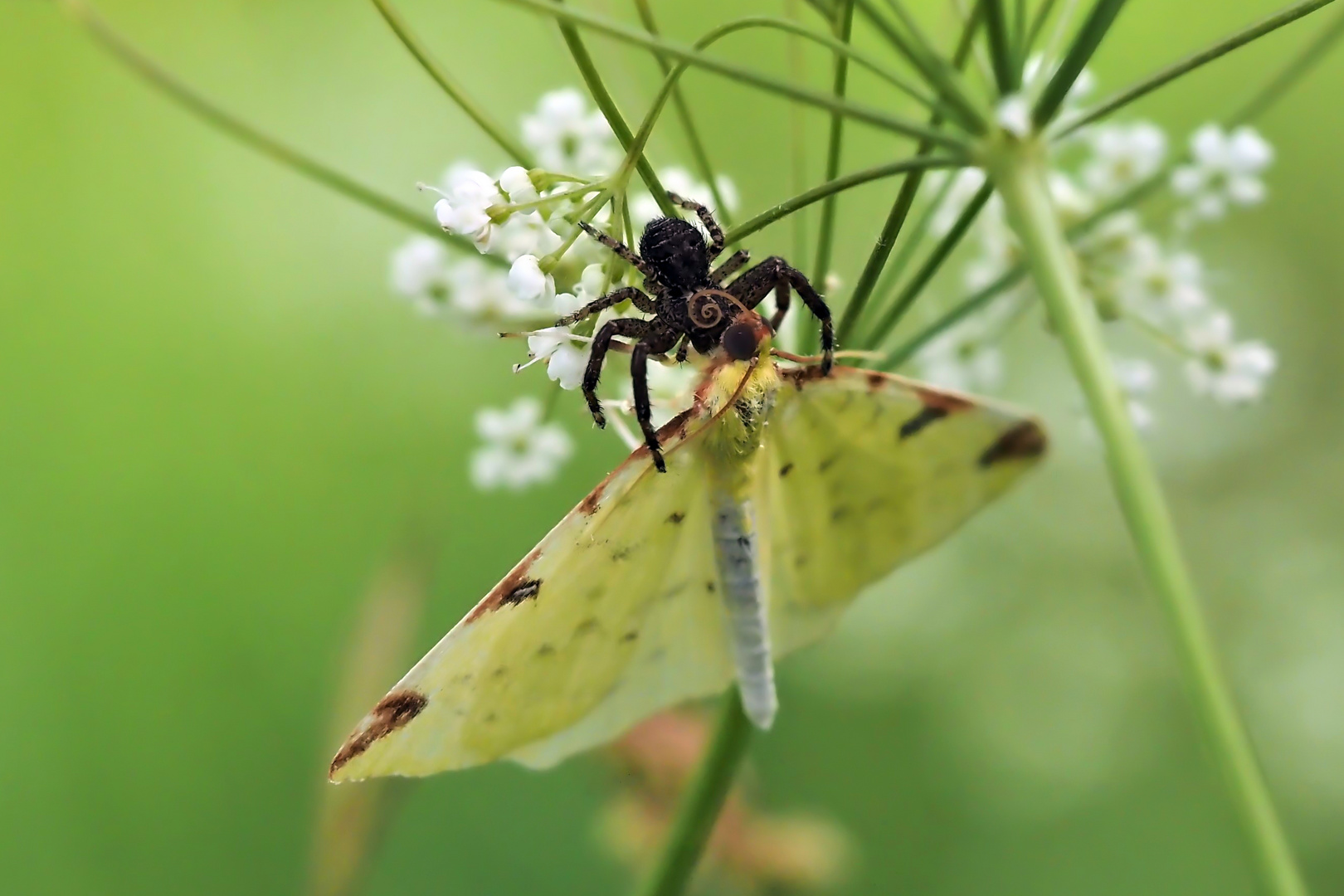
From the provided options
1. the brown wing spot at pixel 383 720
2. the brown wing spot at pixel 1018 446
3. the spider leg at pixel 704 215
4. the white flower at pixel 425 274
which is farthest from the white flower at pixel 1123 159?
the brown wing spot at pixel 383 720

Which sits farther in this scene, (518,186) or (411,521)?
(411,521)

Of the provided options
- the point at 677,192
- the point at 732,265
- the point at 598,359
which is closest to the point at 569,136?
the point at 677,192

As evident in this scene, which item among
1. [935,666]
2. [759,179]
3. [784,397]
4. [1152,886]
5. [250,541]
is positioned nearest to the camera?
[784,397]

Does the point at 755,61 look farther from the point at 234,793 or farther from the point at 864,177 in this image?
the point at 864,177

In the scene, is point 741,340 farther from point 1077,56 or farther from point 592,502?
point 1077,56

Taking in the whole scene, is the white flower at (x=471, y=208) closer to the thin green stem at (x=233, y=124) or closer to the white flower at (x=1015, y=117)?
the thin green stem at (x=233, y=124)

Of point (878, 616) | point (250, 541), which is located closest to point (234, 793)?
point (250, 541)
